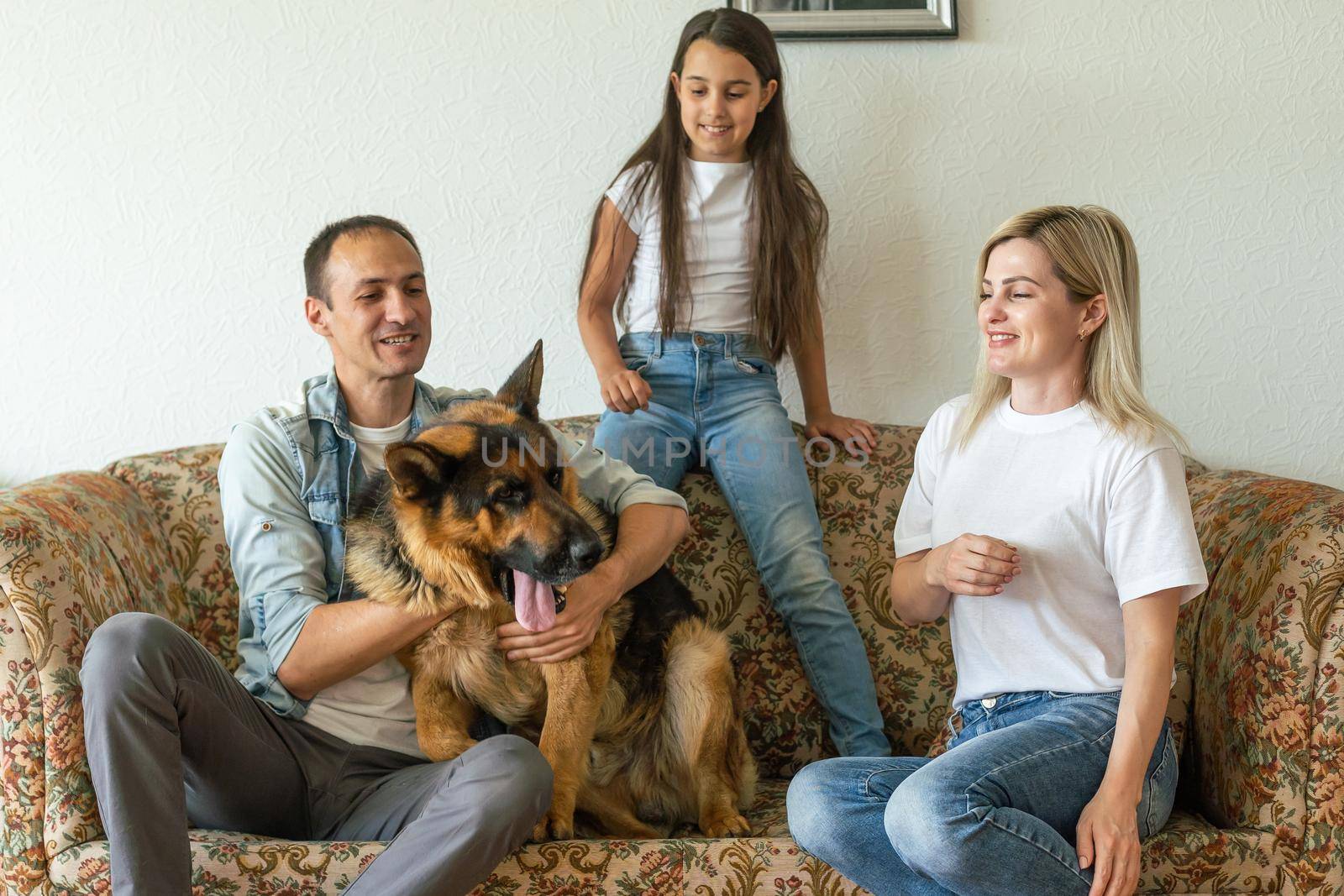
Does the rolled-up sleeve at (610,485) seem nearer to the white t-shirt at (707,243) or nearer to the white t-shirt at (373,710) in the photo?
the white t-shirt at (373,710)

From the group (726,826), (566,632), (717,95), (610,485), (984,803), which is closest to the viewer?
(984,803)

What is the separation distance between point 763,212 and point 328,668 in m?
1.53

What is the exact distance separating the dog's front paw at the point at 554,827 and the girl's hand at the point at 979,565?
810mm

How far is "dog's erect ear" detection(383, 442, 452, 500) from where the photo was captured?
1.74 meters

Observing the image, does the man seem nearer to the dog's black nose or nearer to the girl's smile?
the dog's black nose

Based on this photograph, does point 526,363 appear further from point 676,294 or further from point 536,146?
point 536,146

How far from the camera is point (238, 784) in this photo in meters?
1.79

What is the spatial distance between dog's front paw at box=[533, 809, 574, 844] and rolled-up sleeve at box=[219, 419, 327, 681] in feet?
1.81

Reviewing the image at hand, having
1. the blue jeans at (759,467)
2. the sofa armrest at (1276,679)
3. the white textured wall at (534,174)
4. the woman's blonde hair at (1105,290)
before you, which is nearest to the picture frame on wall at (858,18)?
the white textured wall at (534,174)

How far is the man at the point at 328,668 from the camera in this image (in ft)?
5.29

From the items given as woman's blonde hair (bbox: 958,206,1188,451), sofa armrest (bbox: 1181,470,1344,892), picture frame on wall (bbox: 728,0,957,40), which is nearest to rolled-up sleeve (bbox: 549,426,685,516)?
woman's blonde hair (bbox: 958,206,1188,451)

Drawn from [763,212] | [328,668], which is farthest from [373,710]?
[763,212]

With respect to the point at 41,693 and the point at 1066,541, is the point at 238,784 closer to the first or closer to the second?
the point at 41,693

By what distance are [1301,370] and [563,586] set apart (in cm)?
227
